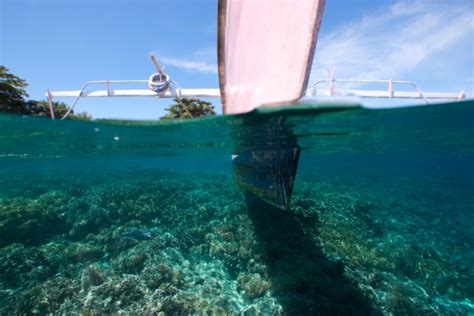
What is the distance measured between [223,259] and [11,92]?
17.2m

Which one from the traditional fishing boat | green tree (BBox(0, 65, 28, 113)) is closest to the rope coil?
the traditional fishing boat

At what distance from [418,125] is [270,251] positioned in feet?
27.9

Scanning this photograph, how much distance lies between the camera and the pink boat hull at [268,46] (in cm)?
303

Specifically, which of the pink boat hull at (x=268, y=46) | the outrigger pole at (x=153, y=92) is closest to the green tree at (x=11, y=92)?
the outrigger pole at (x=153, y=92)

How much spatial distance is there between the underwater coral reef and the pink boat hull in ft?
16.5

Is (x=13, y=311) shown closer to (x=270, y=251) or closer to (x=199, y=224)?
(x=199, y=224)

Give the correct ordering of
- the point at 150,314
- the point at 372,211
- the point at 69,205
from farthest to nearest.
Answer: the point at 372,211 < the point at 69,205 < the point at 150,314

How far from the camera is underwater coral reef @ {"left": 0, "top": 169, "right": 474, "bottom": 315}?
5.93m

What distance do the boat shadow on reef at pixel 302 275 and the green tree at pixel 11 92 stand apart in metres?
15.7

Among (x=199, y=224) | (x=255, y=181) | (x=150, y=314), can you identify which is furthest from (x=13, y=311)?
(x=255, y=181)

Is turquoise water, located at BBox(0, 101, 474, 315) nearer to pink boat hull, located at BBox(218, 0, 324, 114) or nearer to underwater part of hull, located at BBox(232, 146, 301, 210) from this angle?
underwater part of hull, located at BBox(232, 146, 301, 210)

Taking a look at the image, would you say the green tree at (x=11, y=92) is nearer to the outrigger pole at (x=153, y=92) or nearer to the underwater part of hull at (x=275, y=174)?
the outrigger pole at (x=153, y=92)

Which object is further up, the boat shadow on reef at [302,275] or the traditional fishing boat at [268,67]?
the traditional fishing boat at [268,67]

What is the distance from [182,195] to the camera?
13.5 meters
